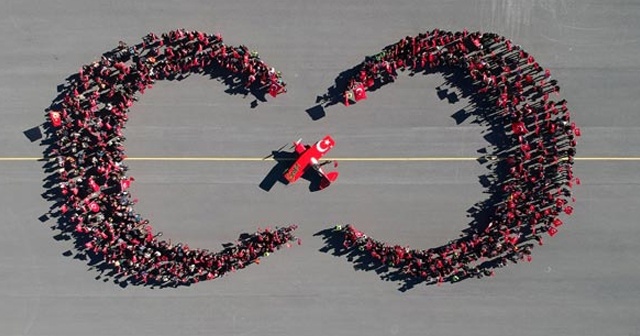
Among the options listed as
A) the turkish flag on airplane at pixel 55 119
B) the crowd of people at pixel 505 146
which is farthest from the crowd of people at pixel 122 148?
the crowd of people at pixel 505 146

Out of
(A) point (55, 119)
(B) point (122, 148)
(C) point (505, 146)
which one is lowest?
(B) point (122, 148)

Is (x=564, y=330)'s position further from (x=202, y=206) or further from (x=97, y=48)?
(x=97, y=48)

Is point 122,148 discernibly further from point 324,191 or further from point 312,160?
point 324,191

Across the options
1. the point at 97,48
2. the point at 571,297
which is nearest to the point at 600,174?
the point at 571,297

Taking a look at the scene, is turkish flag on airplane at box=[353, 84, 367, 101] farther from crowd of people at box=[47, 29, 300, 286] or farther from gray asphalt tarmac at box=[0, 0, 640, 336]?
crowd of people at box=[47, 29, 300, 286]

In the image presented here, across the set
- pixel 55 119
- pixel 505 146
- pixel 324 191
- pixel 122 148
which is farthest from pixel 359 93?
pixel 55 119

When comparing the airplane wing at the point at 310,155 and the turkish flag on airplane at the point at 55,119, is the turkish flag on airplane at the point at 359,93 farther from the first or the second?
the turkish flag on airplane at the point at 55,119
